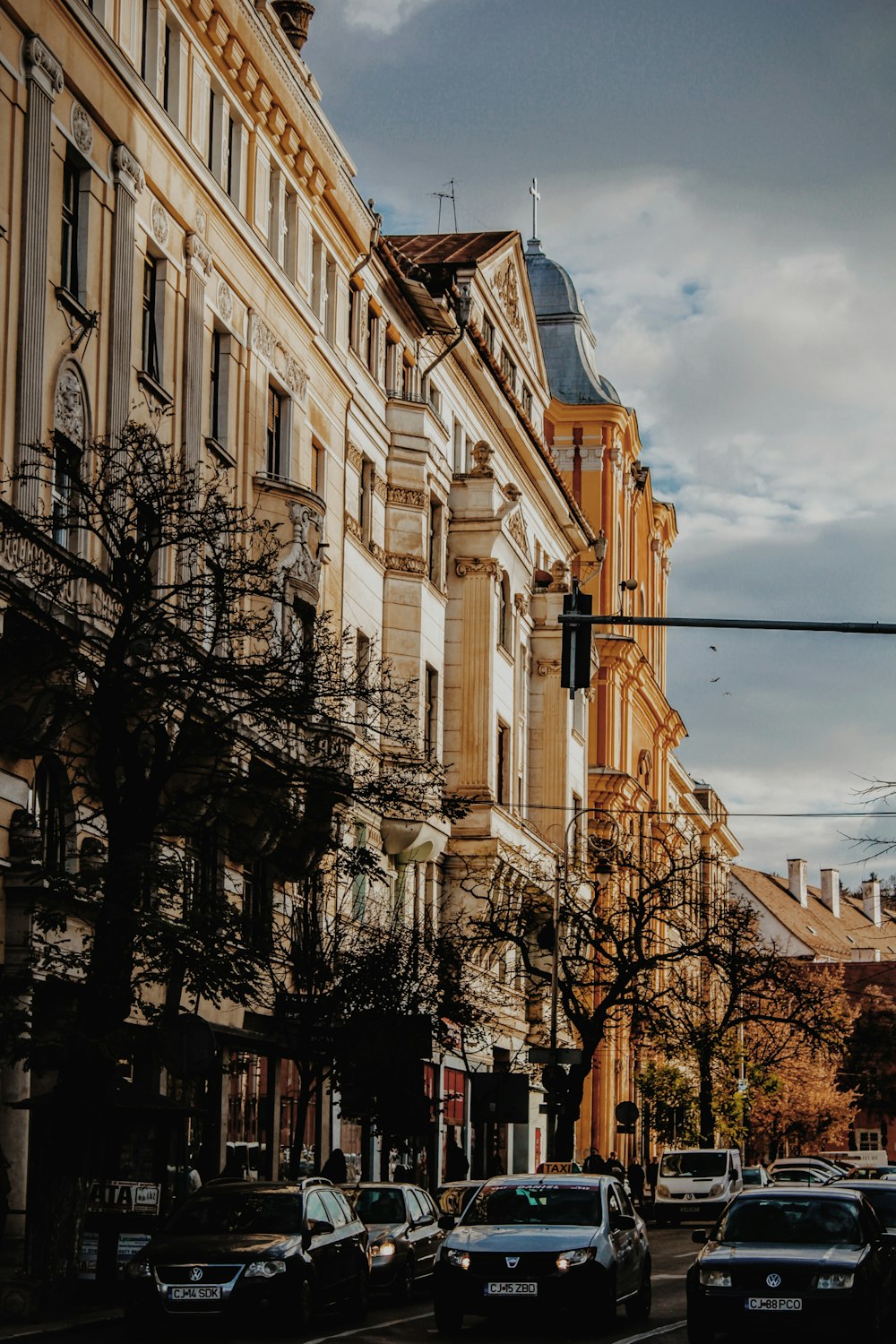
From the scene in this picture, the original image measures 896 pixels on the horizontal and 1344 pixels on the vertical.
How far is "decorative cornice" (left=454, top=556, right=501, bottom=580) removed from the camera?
5394 cm

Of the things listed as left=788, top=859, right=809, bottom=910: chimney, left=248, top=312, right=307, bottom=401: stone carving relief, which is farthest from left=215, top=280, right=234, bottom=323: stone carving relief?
left=788, top=859, right=809, bottom=910: chimney

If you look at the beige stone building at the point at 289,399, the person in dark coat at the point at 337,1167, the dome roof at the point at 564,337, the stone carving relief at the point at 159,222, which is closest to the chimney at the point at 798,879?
the dome roof at the point at 564,337

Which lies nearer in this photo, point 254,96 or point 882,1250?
point 882,1250

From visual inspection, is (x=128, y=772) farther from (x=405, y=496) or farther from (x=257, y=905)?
(x=405, y=496)

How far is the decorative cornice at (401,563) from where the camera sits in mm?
48375

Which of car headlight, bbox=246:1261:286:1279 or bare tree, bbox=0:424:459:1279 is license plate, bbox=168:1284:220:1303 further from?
bare tree, bbox=0:424:459:1279

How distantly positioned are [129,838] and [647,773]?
73464mm

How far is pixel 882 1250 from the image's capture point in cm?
2053

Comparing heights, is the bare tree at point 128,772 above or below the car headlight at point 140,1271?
above

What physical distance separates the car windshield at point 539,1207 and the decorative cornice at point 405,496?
27919mm

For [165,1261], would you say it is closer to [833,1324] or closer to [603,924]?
[833,1324]

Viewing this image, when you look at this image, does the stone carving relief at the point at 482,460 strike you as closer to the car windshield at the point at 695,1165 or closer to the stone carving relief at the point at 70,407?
the car windshield at the point at 695,1165

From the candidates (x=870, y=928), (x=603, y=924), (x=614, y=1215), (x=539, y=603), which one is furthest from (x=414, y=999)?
(x=870, y=928)

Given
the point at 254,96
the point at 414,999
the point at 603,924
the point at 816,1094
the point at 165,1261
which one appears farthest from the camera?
the point at 816,1094
